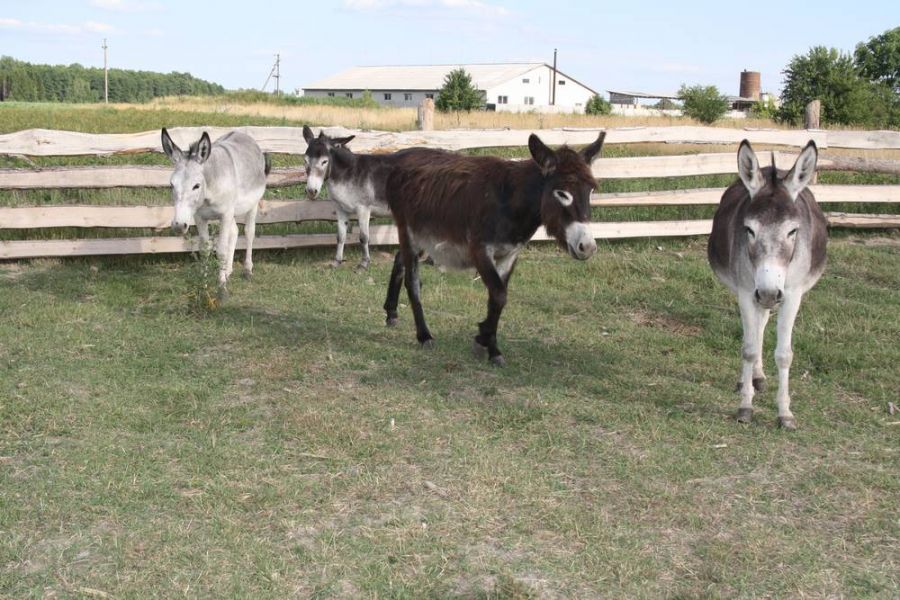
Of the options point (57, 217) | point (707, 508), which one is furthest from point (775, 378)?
point (57, 217)

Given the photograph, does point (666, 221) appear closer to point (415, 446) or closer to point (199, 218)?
point (199, 218)

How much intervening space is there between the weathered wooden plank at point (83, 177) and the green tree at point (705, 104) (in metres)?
31.3

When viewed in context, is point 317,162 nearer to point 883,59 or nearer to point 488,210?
point 488,210

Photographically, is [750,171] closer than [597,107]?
Yes

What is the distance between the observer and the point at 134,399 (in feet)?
20.3

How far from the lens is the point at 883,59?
4172cm

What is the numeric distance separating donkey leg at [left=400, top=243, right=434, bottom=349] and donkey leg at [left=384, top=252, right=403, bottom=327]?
0.35 meters

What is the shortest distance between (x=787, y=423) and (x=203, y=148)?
20.4 feet

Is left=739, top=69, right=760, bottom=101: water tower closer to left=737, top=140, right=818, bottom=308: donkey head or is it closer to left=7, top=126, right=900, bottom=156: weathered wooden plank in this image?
left=7, top=126, right=900, bottom=156: weathered wooden plank

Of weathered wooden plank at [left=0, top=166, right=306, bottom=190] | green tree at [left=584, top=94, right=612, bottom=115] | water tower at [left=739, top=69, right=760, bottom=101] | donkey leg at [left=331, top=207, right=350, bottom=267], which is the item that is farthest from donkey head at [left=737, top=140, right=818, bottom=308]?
water tower at [left=739, top=69, right=760, bottom=101]

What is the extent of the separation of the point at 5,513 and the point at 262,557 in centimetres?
148

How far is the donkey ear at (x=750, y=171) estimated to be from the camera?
18.3ft

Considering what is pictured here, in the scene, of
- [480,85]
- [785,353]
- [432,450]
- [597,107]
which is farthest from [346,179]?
[480,85]

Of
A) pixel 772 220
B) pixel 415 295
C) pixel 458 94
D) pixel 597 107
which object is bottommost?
pixel 415 295
